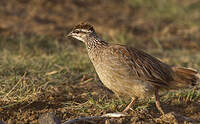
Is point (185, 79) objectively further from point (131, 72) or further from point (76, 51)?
point (76, 51)

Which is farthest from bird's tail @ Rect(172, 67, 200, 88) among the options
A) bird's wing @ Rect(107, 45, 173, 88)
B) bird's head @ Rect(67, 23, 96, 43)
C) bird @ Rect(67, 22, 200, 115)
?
bird's head @ Rect(67, 23, 96, 43)

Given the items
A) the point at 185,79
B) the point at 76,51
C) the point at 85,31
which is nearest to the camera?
the point at 185,79

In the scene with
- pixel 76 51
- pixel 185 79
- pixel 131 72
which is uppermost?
pixel 76 51

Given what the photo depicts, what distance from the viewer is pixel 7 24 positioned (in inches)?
408

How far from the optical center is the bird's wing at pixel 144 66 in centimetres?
544

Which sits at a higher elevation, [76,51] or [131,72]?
[76,51]

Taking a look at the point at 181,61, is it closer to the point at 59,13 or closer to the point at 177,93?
the point at 177,93

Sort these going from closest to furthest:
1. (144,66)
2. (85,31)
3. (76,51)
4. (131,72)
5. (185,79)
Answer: (131,72) < (144,66) < (185,79) < (85,31) < (76,51)

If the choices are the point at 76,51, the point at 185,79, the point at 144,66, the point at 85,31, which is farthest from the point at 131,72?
the point at 76,51

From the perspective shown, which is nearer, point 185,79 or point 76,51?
point 185,79

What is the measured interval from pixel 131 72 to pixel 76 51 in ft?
10.9

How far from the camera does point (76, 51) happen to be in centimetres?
851

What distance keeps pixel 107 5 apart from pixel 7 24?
4.16m

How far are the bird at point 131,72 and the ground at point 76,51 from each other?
0.99ft
